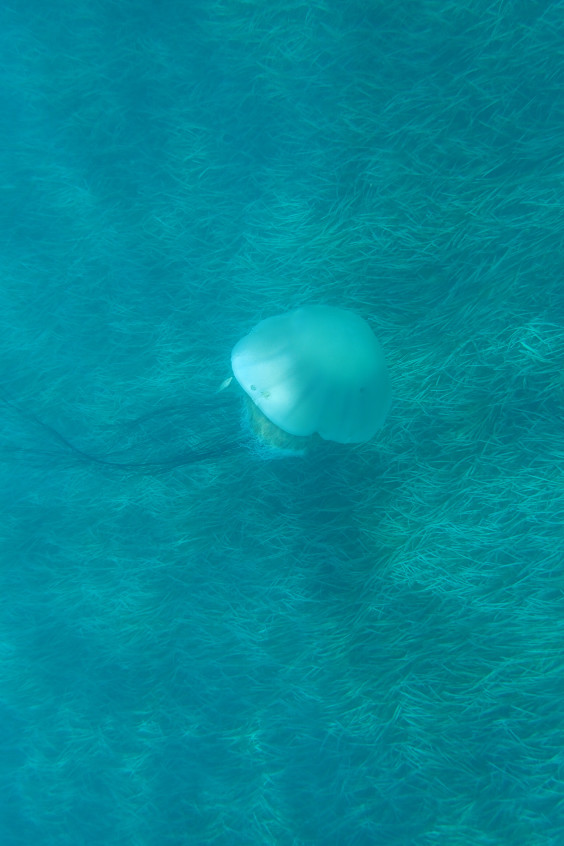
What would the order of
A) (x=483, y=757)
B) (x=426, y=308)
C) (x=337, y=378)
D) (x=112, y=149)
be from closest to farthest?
(x=337, y=378), (x=483, y=757), (x=426, y=308), (x=112, y=149)

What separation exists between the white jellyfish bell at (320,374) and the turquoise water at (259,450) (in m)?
0.36

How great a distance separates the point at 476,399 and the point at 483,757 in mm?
2100

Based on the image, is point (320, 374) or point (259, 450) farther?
point (259, 450)

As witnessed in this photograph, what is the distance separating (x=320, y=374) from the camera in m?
2.53

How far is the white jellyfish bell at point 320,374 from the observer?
2512 mm

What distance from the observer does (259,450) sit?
119 inches

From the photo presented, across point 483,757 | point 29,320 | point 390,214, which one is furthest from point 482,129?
point 483,757

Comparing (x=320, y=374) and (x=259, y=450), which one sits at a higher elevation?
(x=320, y=374)

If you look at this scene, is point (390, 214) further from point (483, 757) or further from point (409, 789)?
point (409, 789)

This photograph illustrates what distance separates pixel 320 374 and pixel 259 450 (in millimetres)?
746

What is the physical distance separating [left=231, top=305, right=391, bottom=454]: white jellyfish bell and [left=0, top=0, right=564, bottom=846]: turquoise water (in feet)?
1.17

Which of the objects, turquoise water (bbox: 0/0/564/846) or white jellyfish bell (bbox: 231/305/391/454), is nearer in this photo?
white jellyfish bell (bbox: 231/305/391/454)

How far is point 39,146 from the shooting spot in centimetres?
324

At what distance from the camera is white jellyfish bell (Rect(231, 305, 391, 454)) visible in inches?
98.9
